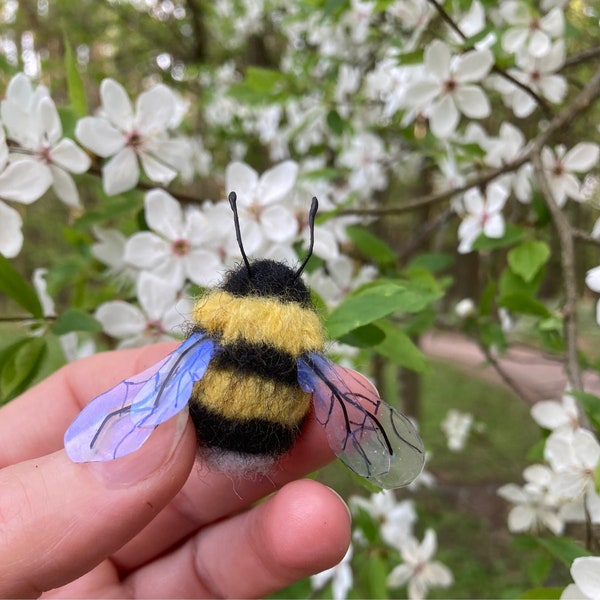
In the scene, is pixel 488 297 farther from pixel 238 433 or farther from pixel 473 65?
pixel 238 433

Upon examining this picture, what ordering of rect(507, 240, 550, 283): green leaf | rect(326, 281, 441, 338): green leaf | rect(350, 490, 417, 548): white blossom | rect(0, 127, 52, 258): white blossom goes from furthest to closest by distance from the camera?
1. rect(350, 490, 417, 548): white blossom
2. rect(507, 240, 550, 283): green leaf
3. rect(0, 127, 52, 258): white blossom
4. rect(326, 281, 441, 338): green leaf

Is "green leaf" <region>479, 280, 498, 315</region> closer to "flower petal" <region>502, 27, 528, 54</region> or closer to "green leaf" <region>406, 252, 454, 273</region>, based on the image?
"green leaf" <region>406, 252, 454, 273</region>

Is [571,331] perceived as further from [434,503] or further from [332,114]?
[434,503]

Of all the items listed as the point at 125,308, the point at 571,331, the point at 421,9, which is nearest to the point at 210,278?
the point at 125,308

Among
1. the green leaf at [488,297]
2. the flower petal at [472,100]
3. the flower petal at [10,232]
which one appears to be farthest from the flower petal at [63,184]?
the green leaf at [488,297]

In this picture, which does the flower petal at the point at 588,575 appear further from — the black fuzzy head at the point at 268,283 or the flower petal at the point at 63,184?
the flower petal at the point at 63,184

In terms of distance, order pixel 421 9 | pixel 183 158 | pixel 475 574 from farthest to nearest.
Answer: pixel 475 574 < pixel 421 9 < pixel 183 158

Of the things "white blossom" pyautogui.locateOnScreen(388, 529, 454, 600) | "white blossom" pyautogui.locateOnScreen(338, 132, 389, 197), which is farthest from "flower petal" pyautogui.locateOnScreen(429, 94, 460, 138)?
"white blossom" pyautogui.locateOnScreen(388, 529, 454, 600)
